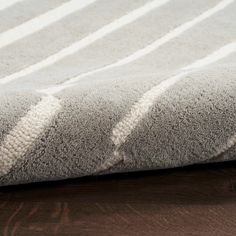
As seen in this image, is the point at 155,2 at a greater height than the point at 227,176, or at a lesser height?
greater

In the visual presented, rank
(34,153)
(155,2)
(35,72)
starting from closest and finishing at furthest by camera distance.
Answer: (34,153) < (35,72) < (155,2)

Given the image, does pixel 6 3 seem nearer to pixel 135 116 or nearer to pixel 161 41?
pixel 161 41

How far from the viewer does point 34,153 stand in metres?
0.39

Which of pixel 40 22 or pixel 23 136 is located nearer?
pixel 23 136

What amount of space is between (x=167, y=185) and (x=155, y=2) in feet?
1.18

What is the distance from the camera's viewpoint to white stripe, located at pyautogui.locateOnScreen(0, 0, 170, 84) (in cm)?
55

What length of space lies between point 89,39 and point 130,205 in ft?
0.94

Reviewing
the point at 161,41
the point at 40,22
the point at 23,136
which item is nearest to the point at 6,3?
the point at 40,22

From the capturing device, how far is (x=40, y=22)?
65 cm

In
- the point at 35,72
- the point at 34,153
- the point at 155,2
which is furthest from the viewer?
the point at 155,2

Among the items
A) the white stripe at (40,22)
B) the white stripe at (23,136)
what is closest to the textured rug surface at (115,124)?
the white stripe at (23,136)

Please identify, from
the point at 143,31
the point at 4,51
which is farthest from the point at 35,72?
the point at 143,31

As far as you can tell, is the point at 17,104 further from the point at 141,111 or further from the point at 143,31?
the point at 143,31

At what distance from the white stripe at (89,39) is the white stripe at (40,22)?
0.22 feet
